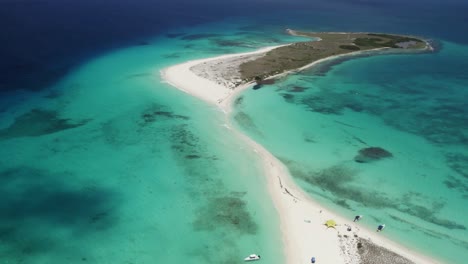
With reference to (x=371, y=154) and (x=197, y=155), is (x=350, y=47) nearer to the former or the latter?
(x=371, y=154)

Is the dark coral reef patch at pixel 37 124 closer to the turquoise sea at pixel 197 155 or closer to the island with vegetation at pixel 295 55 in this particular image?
the turquoise sea at pixel 197 155

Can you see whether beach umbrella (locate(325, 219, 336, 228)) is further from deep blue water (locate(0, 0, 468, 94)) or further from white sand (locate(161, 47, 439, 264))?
deep blue water (locate(0, 0, 468, 94))

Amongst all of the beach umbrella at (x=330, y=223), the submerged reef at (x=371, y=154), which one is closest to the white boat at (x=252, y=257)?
the beach umbrella at (x=330, y=223)

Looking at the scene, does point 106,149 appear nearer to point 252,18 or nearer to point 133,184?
point 133,184

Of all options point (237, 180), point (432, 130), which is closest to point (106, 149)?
point (237, 180)

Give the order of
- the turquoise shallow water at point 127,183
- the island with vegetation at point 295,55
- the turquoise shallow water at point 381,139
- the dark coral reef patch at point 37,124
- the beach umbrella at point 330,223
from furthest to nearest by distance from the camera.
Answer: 1. the island with vegetation at point 295,55
2. the dark coral reef patch at point 37,124
3. the turquoise shallow water at point 381,139
4. the beach umbrella at point 330,223
5. the turquoise shallow water at point 127,183
